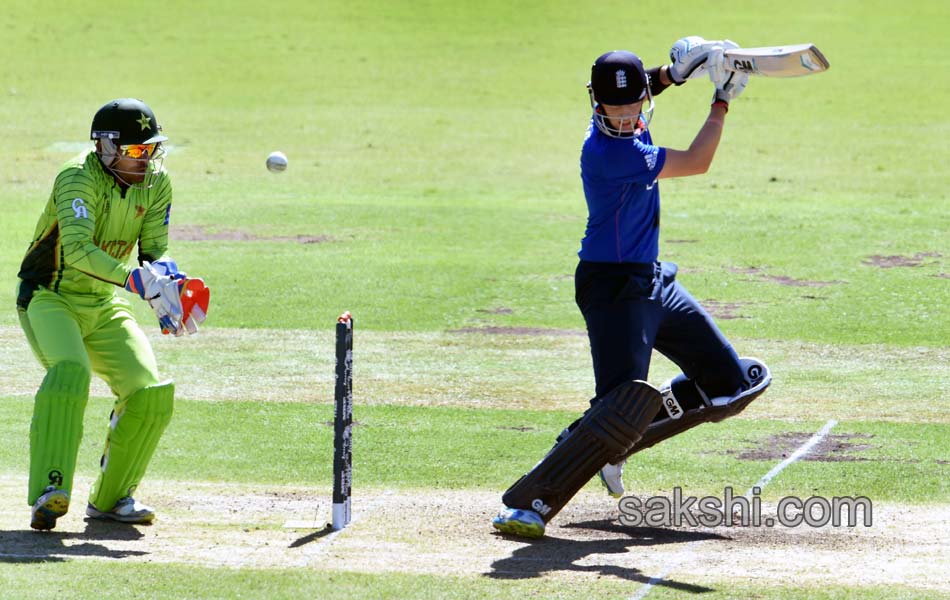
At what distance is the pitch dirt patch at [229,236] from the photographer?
59.7 feet

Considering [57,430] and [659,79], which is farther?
[659,79]

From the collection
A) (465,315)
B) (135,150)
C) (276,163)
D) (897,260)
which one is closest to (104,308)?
Answer: (135,150)

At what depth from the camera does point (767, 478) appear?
823 centimetres

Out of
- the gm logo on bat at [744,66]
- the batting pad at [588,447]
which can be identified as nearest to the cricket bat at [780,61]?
the gm logo on bat at [744,66]

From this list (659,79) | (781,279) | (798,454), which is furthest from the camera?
(781,279)

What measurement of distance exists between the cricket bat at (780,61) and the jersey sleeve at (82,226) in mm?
3198

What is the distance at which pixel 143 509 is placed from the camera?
24.0 ft

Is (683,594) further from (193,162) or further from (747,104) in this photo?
(747,104)

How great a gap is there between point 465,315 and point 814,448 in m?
5.53

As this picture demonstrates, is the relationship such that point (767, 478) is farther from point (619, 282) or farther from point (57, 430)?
point (57, 430)

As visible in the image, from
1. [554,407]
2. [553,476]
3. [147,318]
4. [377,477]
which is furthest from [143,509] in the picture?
[147,318]

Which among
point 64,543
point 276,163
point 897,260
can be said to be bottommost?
point 64,543

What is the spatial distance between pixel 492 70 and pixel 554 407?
2633cm
